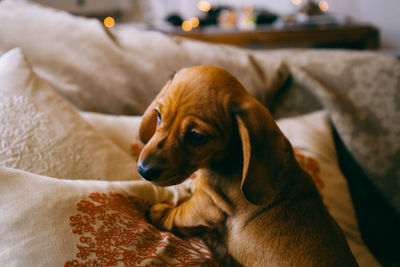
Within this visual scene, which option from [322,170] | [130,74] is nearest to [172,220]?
[322,170]

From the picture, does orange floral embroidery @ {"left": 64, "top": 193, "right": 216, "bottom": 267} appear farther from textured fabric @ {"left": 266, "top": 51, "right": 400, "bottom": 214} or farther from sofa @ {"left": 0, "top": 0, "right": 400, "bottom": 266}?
textured fabric @ {"left": 266, "top": 51, "right": 400, "bottom": 214}

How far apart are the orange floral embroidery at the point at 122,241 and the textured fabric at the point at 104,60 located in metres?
0.62

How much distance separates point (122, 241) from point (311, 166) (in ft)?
2.29

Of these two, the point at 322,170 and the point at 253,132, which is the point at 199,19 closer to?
the point at 322,170

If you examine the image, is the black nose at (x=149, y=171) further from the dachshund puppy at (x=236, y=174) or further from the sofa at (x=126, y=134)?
the sofa at (x=126, y=134)

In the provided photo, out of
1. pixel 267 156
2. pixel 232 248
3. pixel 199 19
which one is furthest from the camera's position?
pixel 199 19

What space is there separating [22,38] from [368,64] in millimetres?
1445

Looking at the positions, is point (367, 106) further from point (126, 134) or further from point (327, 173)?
point (126, 134)

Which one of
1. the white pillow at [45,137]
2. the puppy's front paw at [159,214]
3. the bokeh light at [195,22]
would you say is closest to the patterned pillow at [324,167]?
the white pillow at [45,137]

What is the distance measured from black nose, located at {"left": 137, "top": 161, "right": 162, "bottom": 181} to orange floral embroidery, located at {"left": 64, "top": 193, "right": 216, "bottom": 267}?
115 millimetres

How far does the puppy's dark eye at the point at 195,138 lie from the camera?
73 centimetres

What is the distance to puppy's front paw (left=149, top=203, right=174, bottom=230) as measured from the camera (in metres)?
0.84

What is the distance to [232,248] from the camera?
81cm

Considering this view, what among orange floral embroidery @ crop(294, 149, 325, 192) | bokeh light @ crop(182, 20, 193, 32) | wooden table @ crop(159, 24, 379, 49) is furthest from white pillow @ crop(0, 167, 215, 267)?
bokeh light @ crop(182, 20, 193, 32)
